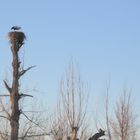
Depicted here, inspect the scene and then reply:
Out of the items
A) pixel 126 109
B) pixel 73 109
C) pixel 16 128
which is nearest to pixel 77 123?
pixel 73 109

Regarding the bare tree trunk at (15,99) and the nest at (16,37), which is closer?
the bare tree trunk at (15,99)

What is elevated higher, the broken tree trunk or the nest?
the nest

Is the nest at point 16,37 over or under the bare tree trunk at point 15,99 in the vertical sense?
over

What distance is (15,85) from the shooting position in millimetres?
14750

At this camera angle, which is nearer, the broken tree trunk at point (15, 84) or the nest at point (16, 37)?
the broken tree trunk at point (15, 84)

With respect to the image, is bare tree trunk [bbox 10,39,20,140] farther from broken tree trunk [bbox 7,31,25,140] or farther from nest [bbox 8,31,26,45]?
nest [bbox 8,31,26,45]

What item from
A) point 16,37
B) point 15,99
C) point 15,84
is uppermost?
point 16,37

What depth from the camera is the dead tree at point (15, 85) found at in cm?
1445

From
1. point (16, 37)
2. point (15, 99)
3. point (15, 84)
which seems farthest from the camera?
point (16, 37)

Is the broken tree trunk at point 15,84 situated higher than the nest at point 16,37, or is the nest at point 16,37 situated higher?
the nest at point 16,37

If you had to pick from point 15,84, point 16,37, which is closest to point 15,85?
point 15,84

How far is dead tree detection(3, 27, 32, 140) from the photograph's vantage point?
14.4 meters

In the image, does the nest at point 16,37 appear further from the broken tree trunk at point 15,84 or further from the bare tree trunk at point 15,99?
the bare tree trunk at point 15,99

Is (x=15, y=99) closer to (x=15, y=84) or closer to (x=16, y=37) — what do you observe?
(x=15, y=84)
